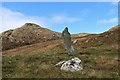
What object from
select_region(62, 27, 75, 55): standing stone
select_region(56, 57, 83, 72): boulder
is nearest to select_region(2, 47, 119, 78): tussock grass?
select_region(56, 57, 83, 72): boulder

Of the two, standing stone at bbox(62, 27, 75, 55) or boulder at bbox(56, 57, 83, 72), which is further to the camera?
standing stone at bbox(62, 27, 75, 55)

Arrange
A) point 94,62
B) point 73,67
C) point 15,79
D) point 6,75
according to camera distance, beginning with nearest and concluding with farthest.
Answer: point 15,79, point 6,75, point 73,67, point 94,62

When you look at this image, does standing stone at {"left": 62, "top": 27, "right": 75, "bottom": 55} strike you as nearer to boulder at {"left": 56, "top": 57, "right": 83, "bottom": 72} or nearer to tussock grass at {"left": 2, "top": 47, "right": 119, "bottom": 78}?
tussock grass at {"left": 2, "top": 47, "right": 119, "bottom": 78}

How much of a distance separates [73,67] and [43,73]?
449cm

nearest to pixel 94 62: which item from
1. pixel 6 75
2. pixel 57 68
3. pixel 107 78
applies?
pixel 57 68

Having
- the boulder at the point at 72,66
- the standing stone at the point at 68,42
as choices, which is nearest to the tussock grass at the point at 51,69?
the boulder at the point at 72,66

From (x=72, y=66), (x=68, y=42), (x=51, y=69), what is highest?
(x=68, y=42)

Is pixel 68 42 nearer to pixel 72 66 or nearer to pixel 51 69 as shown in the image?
pixel 72 66

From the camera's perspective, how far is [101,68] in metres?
31.0

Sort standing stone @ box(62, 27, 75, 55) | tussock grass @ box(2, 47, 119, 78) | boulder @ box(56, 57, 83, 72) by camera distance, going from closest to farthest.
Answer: tussock grass @ box(2, 47, 119, 78)
boulder @ box(56, 57, 83, 72)
standing stone @ box(62, 27, 75, 55)

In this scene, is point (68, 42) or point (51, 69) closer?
point (51, 69)

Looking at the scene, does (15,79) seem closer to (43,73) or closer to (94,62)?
(43,73)

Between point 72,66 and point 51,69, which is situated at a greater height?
point 72,66

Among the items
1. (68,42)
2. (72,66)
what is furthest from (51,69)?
(68,42)
